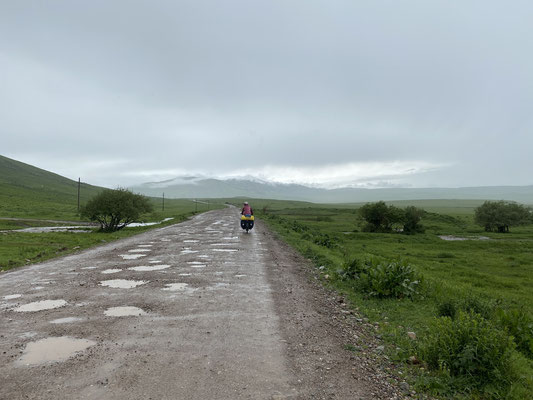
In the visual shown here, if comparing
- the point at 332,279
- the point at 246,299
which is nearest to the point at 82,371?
the point at 246,299

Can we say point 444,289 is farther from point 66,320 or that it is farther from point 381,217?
point 381,217

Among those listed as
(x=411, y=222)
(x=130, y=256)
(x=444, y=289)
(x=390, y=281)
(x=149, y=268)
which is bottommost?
(x=411, y=222)

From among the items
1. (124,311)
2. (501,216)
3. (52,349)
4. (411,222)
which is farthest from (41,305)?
(501,216)

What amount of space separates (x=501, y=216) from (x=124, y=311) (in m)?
63.4

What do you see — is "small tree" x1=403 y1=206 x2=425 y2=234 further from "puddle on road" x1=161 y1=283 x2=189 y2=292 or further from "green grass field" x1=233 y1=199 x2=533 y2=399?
"puddle on road" x1=161 y1=283 x2=189 y2=292

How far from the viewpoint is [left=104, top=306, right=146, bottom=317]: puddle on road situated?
716 cm

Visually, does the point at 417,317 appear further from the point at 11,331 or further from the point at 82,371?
the point at 11,331

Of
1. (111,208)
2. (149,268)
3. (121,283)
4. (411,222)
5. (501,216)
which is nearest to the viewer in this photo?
(121,283)

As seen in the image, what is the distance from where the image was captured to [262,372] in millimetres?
4758

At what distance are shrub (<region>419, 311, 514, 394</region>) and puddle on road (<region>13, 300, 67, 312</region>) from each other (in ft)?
25.3

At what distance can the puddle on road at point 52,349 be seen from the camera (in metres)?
4.98

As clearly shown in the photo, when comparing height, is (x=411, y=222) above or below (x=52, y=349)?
below

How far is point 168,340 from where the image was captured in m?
5.81

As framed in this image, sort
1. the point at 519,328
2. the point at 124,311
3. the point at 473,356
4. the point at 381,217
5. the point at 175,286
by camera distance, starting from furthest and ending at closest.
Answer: the point at 381,217 < the point at 175,286 < the point at 124,311 < the point at 519,328 < the point at 473,356
